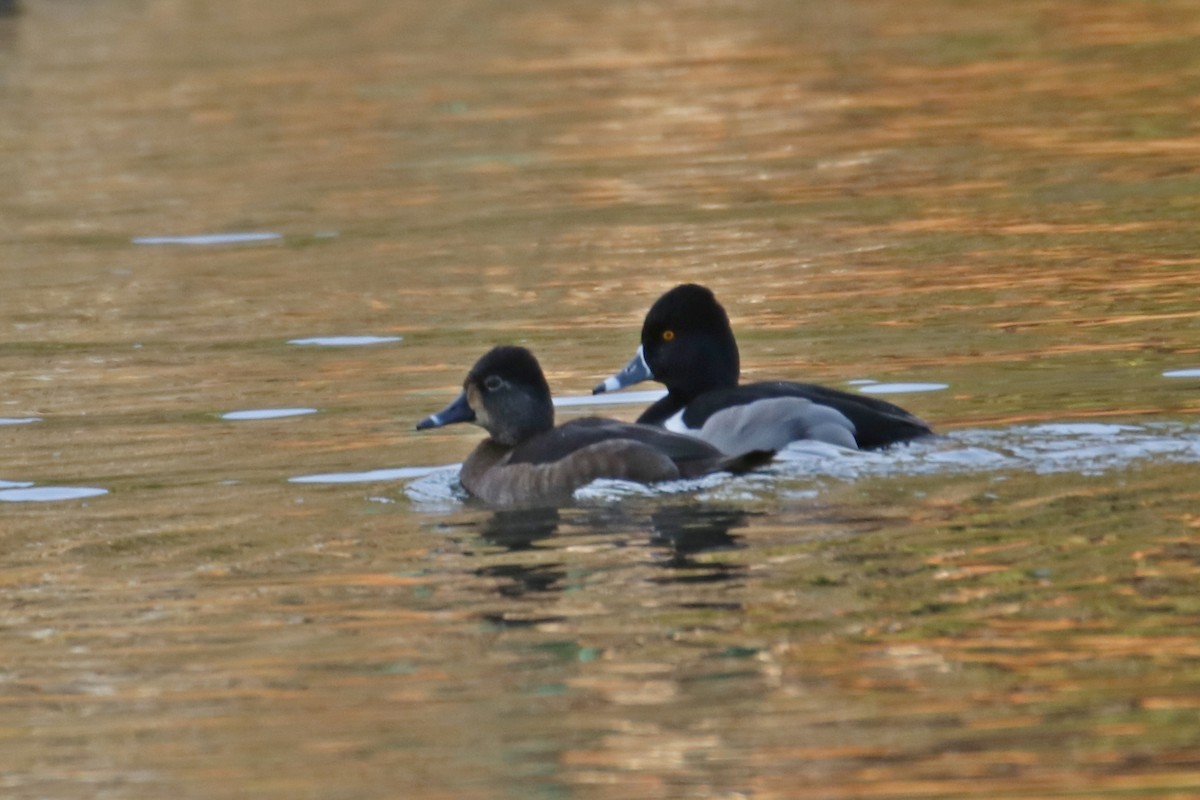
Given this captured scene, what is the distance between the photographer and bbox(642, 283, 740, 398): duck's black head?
10914mm

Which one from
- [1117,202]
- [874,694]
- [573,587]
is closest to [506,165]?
[1117,202]

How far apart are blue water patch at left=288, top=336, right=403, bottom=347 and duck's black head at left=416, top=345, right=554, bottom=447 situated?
12.6 ft

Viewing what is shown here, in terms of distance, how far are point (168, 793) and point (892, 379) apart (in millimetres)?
6466

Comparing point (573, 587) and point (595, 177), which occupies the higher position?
point (595, 177)

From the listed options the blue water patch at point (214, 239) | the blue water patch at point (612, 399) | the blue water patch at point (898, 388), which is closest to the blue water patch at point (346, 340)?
the blue water patch at point (612, 399)

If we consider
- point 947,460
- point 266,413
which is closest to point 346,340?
point 266,413

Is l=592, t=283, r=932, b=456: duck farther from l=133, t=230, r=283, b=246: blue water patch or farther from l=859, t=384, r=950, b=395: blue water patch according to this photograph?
l=133, t=230, r=283, b=246: blue water patch

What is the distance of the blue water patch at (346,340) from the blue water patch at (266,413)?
1.95m

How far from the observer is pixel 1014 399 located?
35.4ft

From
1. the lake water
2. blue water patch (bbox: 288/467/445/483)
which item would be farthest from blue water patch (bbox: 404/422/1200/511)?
blue water patch (bbox: 288/467/445/483)

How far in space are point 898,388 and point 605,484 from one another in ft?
9.25

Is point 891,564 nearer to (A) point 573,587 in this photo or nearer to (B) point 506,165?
(A) point 573,587

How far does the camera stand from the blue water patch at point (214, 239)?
1825cm

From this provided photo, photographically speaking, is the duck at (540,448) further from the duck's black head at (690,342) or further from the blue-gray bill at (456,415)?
the duck's black head at (690,342)
